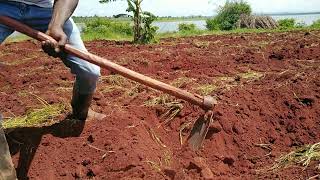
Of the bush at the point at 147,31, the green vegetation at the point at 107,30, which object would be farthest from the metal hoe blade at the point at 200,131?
the green vegetation at the point at 107,30

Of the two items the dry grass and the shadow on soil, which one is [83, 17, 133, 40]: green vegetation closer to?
the shadow on soil

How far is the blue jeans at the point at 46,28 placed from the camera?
3.18 m

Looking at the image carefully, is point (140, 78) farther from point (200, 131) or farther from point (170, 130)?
point (170, 130)

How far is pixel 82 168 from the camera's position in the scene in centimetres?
316

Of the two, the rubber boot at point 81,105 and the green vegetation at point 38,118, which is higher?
the rubber boot at point 81,105

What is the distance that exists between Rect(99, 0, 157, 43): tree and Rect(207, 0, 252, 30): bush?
1428 centimetres

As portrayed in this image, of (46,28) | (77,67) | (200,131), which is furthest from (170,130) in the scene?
(46,28)

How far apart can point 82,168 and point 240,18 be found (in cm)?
2428

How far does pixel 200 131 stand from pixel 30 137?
1.31 metres

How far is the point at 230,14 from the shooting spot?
28125mm

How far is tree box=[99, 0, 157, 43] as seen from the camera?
12.5 m

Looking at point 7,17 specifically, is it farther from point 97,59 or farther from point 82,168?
point 82,168

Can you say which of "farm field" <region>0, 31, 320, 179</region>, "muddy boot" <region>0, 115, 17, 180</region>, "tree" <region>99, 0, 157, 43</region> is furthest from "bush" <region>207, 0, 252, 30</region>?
"muddy boot" <region>0, 115, 17, 180</region>

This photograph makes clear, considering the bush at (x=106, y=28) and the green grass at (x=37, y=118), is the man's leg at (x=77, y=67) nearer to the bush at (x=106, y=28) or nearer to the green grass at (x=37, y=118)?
the green grass at (x=37, y=118)
